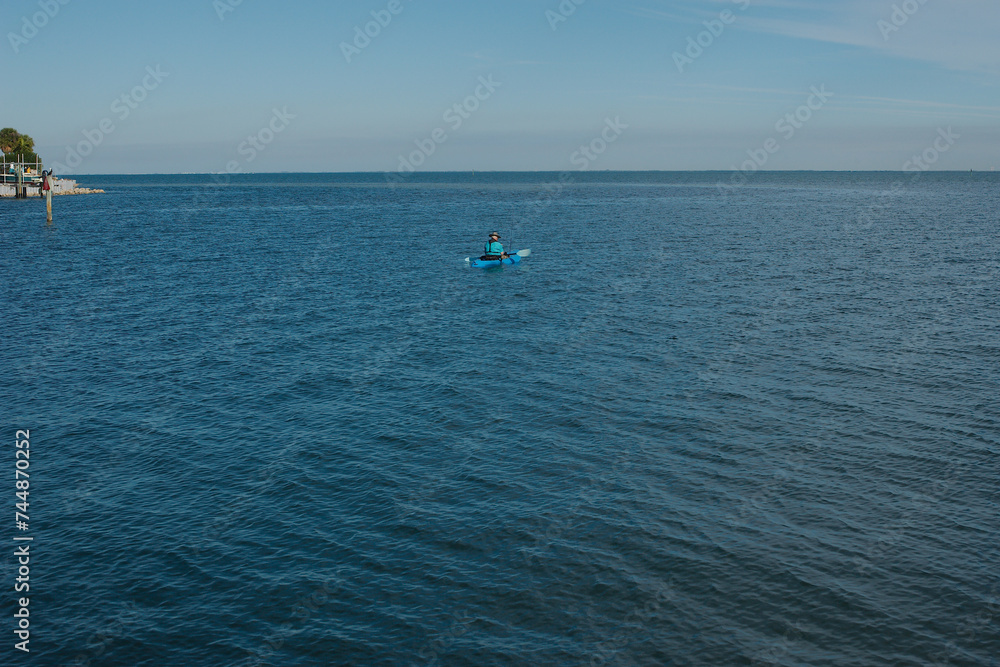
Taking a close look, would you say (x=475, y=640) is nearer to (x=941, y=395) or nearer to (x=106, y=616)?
(x=106, y=616)

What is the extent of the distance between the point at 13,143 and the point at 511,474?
20017 centimetres

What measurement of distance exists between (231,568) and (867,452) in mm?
24794

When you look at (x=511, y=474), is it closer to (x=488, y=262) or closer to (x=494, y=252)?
(x=488, y=262)

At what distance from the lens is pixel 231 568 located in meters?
22.5

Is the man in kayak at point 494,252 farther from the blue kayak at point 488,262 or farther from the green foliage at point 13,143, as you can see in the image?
the green foliage at point 13,143

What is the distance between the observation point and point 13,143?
179 m

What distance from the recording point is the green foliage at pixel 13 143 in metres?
178

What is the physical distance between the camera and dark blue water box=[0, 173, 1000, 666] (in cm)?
1972

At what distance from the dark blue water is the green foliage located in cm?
14859

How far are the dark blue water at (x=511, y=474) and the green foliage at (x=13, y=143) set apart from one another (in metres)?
149

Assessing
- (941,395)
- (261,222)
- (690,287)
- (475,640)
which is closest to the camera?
(475,640)

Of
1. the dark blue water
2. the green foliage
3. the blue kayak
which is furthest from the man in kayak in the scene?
the green foliage

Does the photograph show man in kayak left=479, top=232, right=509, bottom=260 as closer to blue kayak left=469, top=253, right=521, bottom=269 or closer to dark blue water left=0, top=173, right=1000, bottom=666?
blue kayak left=469, top=253, right=521, bottom=269

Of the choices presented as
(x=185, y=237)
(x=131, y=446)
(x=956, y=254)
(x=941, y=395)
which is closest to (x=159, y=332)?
(x=131, y=446)
